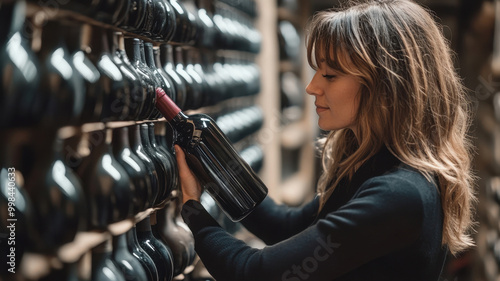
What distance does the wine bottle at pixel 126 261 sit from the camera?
1101 millimetres

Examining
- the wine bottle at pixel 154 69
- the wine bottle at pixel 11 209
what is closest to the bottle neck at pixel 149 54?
the wine bottle at pixel 154 69

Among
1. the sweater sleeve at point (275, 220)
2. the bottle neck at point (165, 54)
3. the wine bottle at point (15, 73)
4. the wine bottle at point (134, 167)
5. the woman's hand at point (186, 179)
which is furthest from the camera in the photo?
the sweater sleeve at point (275, 220)

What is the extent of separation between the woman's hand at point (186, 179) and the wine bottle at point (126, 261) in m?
0.15

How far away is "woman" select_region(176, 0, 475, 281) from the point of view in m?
1.11

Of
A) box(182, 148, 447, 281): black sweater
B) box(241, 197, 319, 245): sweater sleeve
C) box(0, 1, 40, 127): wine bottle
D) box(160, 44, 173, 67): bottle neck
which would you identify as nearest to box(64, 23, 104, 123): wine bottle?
box(0, 1, 40, 127): wine bottle

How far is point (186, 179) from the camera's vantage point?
1195 millimetres

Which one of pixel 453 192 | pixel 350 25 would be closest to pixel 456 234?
pixel 453 192

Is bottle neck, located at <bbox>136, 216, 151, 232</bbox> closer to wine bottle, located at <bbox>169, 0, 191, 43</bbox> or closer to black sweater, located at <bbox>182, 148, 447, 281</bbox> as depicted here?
black sweater, located at <bbox>182, 148, 447, 281</bbox>

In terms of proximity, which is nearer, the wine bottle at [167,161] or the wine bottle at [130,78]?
the wine bottle at [130,78]

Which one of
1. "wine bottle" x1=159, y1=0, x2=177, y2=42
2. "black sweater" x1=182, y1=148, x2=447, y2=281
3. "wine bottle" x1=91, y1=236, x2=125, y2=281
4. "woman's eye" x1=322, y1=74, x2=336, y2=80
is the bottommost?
"black sweater" x1=182, y1=148, x2=447, y2=281

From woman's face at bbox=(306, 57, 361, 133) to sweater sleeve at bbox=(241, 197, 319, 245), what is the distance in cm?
34

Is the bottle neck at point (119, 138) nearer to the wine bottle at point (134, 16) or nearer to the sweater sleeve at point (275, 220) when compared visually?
the wine bottle at point (134, 16)

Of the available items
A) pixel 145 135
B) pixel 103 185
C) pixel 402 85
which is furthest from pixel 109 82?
pixel 402 85

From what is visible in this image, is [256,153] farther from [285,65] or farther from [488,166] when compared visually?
[488,166]
